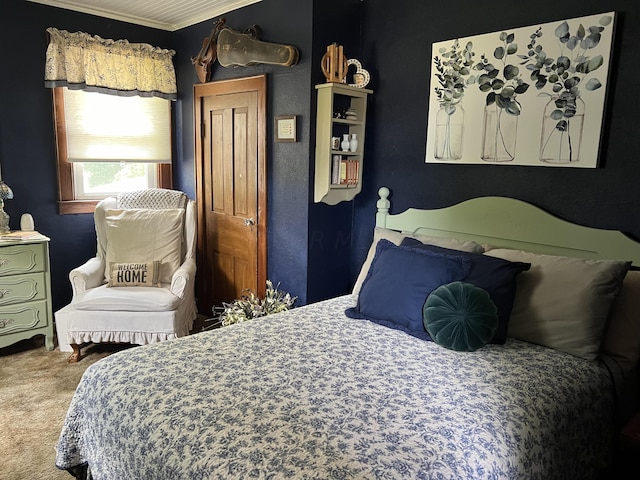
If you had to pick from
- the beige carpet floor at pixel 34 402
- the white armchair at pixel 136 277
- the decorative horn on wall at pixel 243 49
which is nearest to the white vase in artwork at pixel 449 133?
the decorative horn on wall at pixel 243 49

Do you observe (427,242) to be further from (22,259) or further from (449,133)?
(22,259)

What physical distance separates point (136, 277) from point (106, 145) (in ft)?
4.04

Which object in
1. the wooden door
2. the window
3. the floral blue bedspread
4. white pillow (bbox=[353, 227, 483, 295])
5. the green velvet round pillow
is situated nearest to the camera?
the floral blue bedspread

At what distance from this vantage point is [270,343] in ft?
6.66

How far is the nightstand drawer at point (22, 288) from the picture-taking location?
10.2 feet

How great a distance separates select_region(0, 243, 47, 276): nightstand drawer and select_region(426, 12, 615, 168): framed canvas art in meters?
2.61

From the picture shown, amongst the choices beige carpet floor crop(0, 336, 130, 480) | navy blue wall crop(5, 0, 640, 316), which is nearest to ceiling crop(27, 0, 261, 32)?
navy blue wall crop(5, 0, 640, 316)

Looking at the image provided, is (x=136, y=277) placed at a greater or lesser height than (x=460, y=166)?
lesser

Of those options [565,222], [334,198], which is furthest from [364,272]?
[565,222]

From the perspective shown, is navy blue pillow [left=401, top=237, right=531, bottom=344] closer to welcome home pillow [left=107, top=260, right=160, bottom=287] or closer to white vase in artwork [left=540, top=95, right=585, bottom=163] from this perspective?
white vase in artwork [left=540, top=95, right=585, bottom=163]

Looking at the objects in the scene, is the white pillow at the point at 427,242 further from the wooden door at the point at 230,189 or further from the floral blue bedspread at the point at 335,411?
the wooden door at the point at 230,189

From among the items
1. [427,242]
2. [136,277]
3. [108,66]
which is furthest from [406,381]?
[108,66]

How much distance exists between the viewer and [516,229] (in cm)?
253

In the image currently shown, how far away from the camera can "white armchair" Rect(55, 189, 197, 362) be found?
3.13 meters
